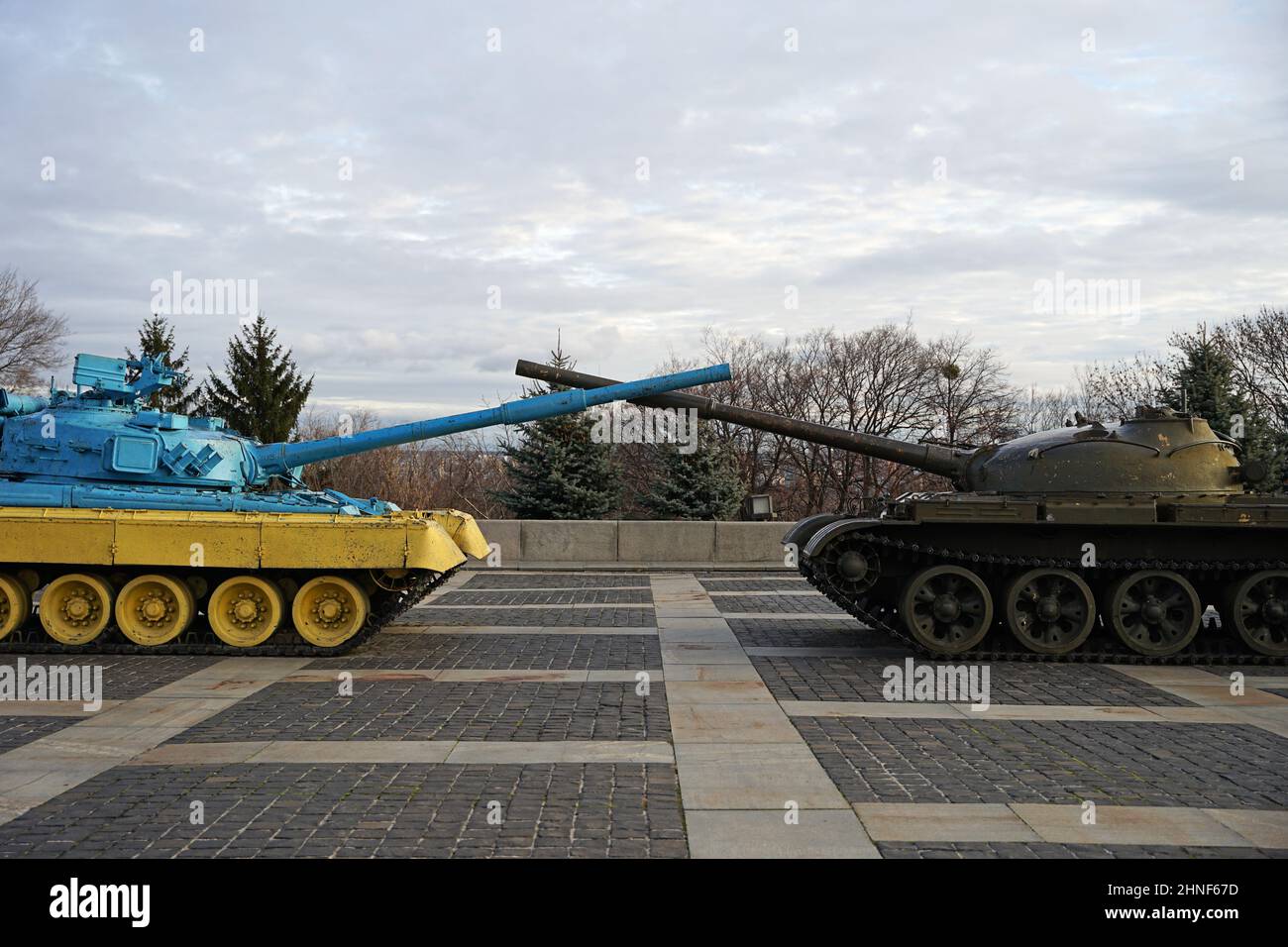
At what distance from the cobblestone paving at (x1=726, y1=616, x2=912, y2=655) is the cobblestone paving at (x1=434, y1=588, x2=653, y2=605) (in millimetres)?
2600

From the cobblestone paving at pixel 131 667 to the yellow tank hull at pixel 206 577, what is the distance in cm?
13

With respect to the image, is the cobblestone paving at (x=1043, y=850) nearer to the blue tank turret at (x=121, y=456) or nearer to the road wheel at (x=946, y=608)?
the road wheel at (x=946, y=608)

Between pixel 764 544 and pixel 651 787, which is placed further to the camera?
pixel 764 544

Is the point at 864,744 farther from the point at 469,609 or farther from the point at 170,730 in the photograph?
the point at 469,609

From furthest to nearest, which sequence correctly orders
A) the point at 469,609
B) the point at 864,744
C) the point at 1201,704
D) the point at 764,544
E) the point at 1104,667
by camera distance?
the point at 764,544, the point at 469,609, the point at 1104,667, the point at 1201,704, the point at 864,744

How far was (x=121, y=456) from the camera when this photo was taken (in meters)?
10.6

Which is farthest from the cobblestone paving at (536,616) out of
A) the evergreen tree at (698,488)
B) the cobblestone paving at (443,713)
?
the evergreen tree at (698,488)

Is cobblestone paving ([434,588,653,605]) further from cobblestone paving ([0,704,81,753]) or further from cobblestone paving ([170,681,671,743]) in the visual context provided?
cobblestone paving ([0,704,81,753])

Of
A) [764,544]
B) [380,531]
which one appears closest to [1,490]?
[380,531]

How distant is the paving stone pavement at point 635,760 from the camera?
4.92 meters

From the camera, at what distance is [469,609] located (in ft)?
46.5

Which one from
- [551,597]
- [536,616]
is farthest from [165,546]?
[551,597]

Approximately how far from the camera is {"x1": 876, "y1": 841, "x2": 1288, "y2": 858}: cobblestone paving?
470cm
